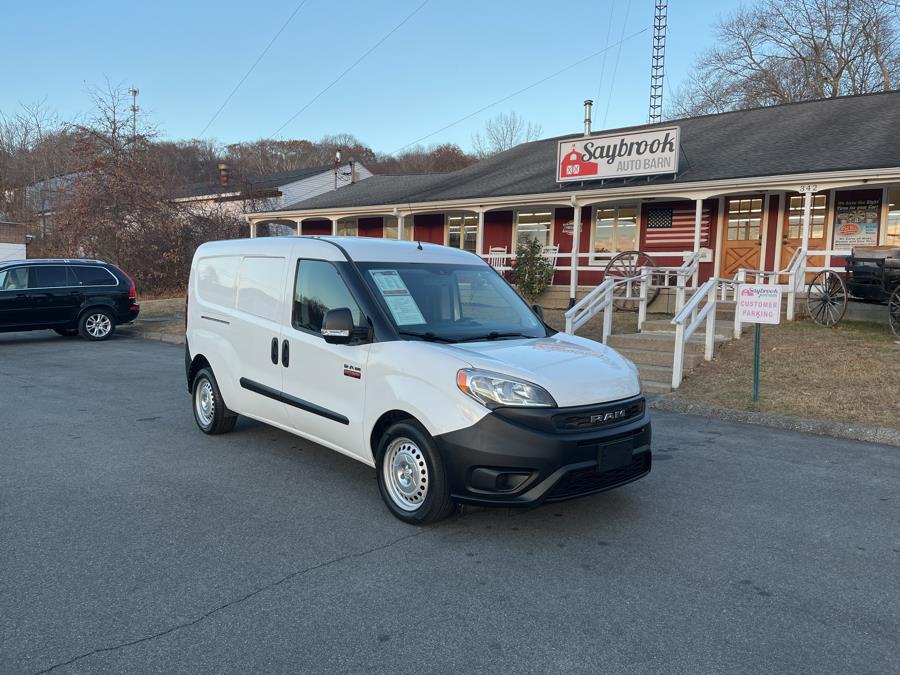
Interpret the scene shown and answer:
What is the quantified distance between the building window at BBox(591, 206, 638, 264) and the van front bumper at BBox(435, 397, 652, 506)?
15577 mm

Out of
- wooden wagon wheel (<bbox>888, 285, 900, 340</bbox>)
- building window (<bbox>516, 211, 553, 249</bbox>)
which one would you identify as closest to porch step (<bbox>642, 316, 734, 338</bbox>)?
wooden wagon wheel (<bbox>888, 285, 900, 340</bbox>)

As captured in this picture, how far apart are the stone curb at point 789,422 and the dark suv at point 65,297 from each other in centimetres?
1219

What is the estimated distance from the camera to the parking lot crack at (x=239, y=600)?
2.87 meters

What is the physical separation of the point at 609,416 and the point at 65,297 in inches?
550

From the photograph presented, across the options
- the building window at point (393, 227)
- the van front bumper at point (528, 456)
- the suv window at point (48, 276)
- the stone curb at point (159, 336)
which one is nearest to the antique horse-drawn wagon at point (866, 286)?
the van front bumper at point (528, 456)

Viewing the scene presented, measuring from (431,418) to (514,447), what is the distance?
0.56 metres

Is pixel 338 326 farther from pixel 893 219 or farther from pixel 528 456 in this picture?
pixel 893 219

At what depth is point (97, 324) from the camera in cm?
1513

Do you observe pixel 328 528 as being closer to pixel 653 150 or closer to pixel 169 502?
Answer: pixel 169 502

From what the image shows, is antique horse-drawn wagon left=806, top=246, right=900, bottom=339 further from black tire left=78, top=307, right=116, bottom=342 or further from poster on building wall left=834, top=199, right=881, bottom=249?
black tire left=78, top=307, right=116, bottom=342

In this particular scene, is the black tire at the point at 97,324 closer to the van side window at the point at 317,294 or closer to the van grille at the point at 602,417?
the van side window at the point at 317,294

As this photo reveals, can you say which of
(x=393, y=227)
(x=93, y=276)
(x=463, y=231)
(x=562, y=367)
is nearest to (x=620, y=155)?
(x=463, y=231)

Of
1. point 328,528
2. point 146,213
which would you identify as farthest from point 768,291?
point 146,213

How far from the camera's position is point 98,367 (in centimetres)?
1117
